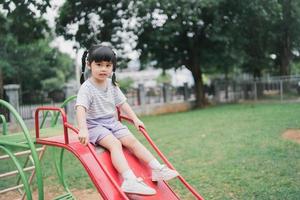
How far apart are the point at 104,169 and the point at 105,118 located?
0.66 meters

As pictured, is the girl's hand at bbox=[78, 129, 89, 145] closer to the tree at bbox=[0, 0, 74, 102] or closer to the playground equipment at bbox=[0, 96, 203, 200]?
the playground equipment at bbox=[0, 96, 203, 200]

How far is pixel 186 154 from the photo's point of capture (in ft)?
24.0

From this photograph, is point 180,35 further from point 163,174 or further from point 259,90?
point 163,174

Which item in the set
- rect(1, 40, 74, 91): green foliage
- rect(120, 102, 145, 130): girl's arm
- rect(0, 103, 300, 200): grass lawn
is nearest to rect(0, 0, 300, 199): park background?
rect(0, 103, 300, 200): grass lawn

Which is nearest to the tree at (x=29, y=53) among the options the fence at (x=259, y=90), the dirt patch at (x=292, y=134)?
the dirt patch at (x=292, y=134)

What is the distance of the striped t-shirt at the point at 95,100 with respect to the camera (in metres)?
3.41

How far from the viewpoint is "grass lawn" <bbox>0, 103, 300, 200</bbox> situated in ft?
15.9

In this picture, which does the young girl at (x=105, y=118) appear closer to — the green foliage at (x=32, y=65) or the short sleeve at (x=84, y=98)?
the short sleeve at (x=84, y=98)

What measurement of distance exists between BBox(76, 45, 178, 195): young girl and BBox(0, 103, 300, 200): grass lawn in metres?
1.50

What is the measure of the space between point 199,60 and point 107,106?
16536 mm

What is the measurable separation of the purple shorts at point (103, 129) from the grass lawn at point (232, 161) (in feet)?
5.41

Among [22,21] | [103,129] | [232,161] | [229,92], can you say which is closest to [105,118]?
[103,129]

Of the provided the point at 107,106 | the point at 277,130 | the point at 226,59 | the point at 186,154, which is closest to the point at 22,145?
the point at 107,106

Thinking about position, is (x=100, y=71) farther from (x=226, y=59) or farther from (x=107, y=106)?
(x=226, y=59)
